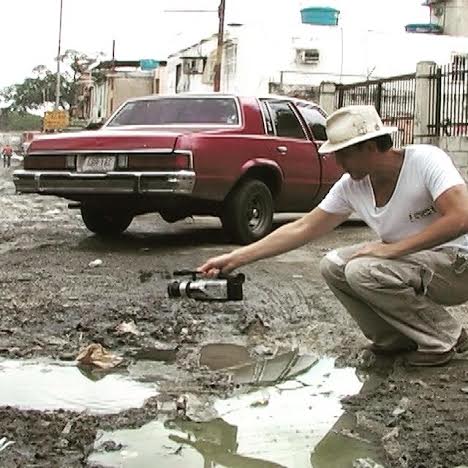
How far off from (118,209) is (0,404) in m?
6.33

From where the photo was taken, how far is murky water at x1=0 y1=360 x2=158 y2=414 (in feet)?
14.3

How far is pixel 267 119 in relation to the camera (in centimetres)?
1065

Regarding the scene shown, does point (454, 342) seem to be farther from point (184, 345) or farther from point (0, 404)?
point (0, 404)

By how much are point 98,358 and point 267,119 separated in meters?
5.89

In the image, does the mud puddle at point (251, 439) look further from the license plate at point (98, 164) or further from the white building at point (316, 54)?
the white building at point (316, 54)

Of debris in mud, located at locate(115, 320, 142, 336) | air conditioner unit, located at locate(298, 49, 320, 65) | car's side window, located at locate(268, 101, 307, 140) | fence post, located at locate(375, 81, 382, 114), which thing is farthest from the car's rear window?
air conditioner unit, located at locate(298, 49, 320, 65)

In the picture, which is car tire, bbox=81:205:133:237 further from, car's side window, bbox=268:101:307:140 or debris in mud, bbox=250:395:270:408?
debris in mud, bbox=250:395:270:408

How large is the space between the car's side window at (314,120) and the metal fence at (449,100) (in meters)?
5.96

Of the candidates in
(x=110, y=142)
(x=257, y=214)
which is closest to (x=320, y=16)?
(x=257, y=214)

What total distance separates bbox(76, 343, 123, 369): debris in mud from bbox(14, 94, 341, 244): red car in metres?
3.77

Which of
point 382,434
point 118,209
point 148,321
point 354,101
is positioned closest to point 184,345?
point 148,321

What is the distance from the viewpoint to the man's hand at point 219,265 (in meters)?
4.60

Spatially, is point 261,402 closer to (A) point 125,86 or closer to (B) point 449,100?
(B) point 449,100

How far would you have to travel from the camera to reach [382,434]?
3939mm
